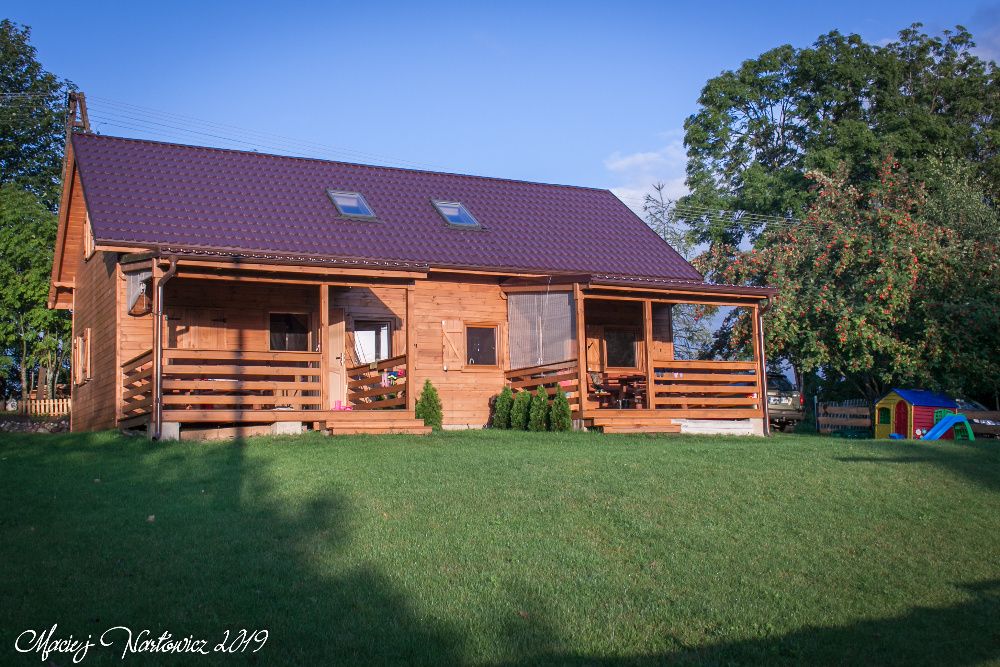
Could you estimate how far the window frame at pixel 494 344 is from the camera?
19.5 m

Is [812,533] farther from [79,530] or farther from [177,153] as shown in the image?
[177,153]

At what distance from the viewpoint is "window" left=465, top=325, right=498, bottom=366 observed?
19625mm

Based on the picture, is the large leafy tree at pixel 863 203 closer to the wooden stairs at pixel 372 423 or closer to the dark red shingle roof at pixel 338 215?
the dark red shingle roof at pixel 338 215

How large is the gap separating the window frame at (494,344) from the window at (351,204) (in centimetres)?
314

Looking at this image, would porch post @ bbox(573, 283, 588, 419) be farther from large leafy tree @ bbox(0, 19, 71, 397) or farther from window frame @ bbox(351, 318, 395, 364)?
large leafy tree @ bbox(0, 19, 71, 397)

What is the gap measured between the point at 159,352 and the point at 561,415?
22.5 ft

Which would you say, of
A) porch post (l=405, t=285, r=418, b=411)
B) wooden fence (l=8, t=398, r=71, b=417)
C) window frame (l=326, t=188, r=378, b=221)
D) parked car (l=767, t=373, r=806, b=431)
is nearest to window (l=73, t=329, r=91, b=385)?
window frame (l=326, t=188, r=378, b=221)

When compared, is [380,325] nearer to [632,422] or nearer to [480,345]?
[480,345]

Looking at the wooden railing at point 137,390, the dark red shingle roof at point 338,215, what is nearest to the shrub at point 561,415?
the dark red shingle roof at point 338,215

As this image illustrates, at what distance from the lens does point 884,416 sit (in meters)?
21.4

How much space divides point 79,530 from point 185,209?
10863mm

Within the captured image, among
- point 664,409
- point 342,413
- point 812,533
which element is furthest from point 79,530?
point 664,409

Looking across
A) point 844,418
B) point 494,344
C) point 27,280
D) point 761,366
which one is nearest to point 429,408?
point 494,344

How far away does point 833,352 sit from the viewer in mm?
23188
